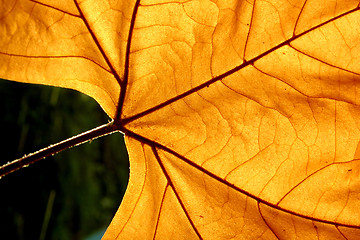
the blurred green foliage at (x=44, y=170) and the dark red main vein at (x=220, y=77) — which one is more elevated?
the blurred green foliage at (x=44, y=170)

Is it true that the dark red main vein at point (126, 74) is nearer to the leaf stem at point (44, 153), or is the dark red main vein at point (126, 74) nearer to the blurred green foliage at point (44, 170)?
the leaf stem at point (44, 153)

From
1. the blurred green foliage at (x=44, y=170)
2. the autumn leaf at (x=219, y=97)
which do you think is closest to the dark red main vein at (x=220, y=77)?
the autumn leaf at (x=219, y=97)

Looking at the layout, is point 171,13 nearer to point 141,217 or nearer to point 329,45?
point 329,45

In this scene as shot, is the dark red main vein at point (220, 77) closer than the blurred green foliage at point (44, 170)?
Yes

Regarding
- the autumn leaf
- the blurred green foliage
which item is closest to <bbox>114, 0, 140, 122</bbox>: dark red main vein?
the autumn leaf

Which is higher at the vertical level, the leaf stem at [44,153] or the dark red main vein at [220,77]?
the dark red main vein at [220,77]

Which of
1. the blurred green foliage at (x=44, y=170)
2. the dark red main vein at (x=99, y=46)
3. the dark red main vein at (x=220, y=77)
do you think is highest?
the blurred green foliage at (x=44, y=170)

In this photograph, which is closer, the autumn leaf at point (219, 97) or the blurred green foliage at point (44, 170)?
the autumn leaf at point (219, 97)

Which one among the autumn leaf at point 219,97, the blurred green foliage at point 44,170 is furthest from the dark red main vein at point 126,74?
the blurred green foliage at point 44,170

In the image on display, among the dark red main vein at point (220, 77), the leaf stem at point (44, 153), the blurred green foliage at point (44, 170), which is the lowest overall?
the leaf stem at point (44, 153)
